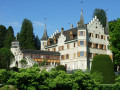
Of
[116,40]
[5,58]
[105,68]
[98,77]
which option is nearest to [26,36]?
[5,58]

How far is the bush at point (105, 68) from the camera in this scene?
25.9 m

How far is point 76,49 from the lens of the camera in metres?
50.7

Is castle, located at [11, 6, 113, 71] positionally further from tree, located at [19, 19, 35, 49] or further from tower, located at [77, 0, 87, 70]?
tree, located at [19, 19, 35, 49]

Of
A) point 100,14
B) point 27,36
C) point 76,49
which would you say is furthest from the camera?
point 27,36

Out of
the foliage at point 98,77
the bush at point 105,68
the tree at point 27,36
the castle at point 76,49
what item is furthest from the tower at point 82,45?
the tree at point 27,36

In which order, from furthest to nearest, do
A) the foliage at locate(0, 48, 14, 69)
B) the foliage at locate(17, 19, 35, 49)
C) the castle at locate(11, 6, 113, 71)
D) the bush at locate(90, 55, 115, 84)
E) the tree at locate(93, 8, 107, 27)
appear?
the foliage at locate(17, 19, 35, 49), the tree at locate(93, 8, 107, 27), the castle at locate(11, 6, 113, 71), the foliage at locate(0, 48, 14, 69), the bush at locate(90, 55, 115, 84)

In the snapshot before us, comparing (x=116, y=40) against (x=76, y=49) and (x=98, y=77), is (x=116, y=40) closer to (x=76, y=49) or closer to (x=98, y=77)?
(x=98, y=77)

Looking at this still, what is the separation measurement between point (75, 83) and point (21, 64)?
2864 cm

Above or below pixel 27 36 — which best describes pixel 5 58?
below

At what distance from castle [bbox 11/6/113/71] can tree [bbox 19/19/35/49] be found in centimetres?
1832

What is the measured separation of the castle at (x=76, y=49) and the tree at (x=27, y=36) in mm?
18319

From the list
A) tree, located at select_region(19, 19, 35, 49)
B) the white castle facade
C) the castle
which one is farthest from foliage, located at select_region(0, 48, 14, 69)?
tree, located at select_region(19, 19, 35, 49)

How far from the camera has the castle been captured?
49.2 metres

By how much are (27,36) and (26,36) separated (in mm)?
1311
